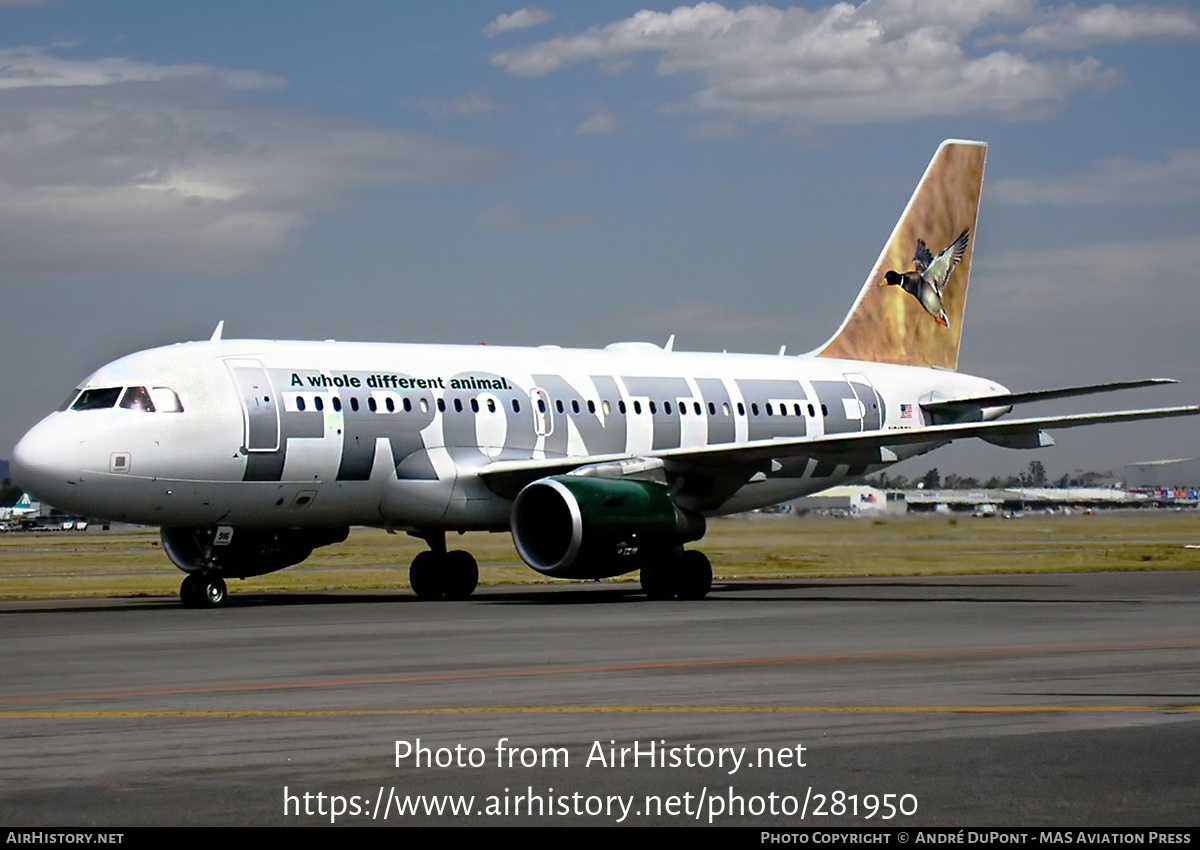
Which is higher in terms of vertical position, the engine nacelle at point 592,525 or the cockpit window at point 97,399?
the cockpit window at point 97,399

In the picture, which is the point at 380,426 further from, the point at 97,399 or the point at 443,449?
the point at 97,399

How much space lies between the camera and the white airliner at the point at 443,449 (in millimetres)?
28156

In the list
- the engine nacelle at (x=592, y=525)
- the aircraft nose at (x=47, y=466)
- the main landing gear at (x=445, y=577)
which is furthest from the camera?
the main landing gear at (x=445, y=577)

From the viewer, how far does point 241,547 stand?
103ft

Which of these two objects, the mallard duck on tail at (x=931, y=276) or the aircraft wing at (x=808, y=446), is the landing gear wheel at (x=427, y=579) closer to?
the aircraft wing at (x=808, y=446)

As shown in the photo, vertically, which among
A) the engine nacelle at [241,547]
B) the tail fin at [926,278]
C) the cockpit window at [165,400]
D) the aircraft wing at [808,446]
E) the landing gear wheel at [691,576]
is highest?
the tail fin at [926,278]

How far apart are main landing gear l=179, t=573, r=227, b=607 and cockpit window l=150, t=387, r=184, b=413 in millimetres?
2595

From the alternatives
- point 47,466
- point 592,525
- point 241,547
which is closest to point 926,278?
point 592,525

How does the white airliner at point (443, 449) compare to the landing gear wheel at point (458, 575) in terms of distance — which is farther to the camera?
the landing gear wheel at point (458, 575)

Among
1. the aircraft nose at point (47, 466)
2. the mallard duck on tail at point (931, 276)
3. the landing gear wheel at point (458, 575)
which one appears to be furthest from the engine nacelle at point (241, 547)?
the mallard duck on tail at point (931, 276)

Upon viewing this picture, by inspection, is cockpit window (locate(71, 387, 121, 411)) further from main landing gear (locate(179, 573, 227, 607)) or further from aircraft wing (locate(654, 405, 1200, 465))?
aircraft wing (locate(654, 405, 1200, 465))

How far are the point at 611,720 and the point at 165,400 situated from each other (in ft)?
55.3

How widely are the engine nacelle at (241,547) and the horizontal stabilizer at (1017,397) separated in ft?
42.5
